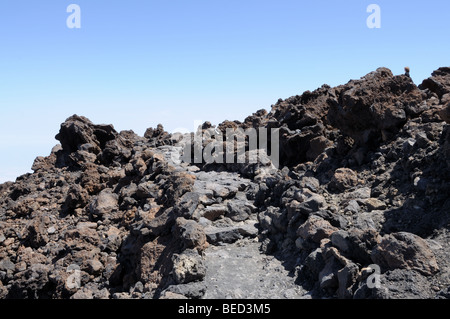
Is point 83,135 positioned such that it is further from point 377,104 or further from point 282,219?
point 377,104

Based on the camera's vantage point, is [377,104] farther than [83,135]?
No

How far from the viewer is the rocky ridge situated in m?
6.89

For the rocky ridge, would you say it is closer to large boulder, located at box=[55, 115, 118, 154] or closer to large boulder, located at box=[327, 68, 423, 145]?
large boulder, located at box=[327, 68, 423, 145]

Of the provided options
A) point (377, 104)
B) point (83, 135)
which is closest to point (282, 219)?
point (377, 104)

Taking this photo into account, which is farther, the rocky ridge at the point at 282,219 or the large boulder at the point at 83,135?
the large boulder at the point at 83,135

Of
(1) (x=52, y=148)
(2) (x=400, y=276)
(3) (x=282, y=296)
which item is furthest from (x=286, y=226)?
(1) (x=52, y=148)

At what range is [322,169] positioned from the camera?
466 inches

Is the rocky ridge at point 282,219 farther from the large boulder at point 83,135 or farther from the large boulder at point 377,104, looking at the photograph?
the large boulder at point 83,135

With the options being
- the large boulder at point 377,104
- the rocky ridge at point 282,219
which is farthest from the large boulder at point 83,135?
the large boulder at point 377,104

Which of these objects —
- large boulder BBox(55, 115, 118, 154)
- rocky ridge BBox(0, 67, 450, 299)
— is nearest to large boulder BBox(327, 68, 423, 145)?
rocky ridge BBox(0, 67, 450, 299)

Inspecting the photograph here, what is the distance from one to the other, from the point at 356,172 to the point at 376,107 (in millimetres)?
1988

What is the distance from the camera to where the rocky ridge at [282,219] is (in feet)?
22.6

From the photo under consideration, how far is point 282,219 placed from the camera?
959 centimetres

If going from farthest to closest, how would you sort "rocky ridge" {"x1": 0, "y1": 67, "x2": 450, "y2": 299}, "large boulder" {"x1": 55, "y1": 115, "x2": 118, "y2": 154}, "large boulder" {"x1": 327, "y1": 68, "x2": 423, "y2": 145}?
"large boulder" {"x1": 55, "y1": 115, "x2": 118, "y2": 154}
"large boulder" {"x1": 327, "y1": 68, "x2": 423, "y2": 145}
"rocky ridge" {"x1": 0, "y1": 67, "x2": 450, "y2": 299}
